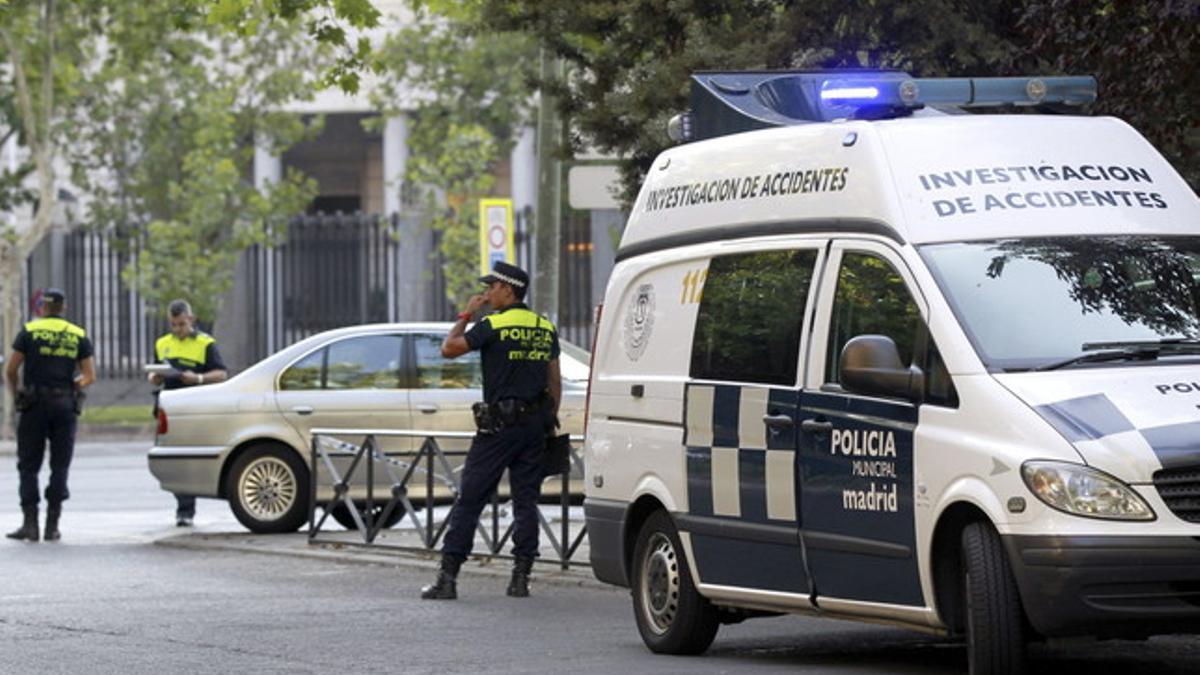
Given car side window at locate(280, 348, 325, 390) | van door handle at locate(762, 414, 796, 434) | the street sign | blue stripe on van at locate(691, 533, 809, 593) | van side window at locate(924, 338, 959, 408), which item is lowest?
blue stripe on van at locate(691, 533, 809, 593)

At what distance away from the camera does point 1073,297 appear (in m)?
9.28

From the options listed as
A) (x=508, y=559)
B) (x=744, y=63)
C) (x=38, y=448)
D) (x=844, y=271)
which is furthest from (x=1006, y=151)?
(x=38, y=448)

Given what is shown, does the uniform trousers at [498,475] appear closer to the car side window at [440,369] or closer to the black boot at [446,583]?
the black boot at [446,583]

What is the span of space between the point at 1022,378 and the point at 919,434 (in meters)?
0.47

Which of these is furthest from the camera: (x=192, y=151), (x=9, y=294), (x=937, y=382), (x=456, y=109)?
(x=456, y=109)

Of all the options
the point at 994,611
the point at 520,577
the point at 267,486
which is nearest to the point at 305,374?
the point at 267,486

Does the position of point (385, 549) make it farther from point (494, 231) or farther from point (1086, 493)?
point (1086, 493)

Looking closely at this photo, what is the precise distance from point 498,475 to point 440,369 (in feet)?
16.9

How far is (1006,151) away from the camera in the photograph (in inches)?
382

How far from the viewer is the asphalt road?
10508mm

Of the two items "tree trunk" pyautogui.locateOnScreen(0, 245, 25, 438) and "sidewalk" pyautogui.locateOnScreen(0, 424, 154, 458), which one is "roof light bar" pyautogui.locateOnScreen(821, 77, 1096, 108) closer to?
"sidewalk" pyautogui.locateOnScreen(0, 424, 154, 458)

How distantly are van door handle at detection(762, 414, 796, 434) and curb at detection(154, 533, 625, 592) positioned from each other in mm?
4054

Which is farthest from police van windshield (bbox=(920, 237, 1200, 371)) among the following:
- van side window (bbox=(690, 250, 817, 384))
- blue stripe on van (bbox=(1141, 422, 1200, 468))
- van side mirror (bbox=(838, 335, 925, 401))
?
van side window (bbox=(690, 250, 817, 384))

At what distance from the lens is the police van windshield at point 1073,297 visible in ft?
29.5
